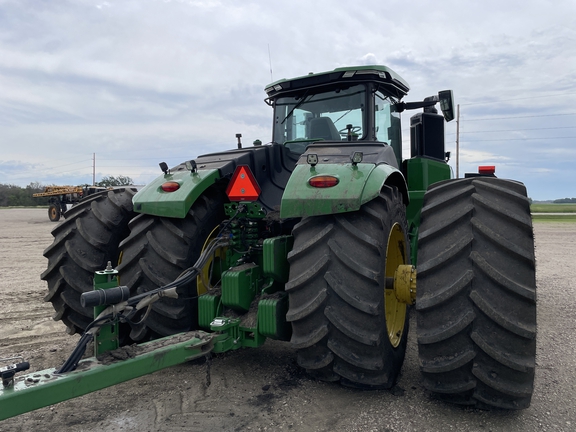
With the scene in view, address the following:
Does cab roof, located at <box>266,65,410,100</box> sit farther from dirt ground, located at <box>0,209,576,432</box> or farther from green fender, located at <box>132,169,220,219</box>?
dirt ground, located at <box>0,209,576,432</box>

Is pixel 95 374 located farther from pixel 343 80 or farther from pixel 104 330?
pixel 343 80

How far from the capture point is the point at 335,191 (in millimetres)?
2777

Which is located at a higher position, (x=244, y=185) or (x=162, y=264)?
(x=244, y=185)

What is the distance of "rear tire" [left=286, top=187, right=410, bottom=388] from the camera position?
2.67 metres

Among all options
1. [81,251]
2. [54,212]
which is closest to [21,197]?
[54,212]

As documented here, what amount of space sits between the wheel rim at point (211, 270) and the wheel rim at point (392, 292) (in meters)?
1.34

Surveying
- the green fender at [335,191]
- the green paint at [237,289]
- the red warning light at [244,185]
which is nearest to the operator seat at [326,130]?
the red warning light at [244,185]

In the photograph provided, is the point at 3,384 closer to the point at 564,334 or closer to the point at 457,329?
the point at 457,329

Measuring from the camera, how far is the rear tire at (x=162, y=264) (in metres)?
3.23

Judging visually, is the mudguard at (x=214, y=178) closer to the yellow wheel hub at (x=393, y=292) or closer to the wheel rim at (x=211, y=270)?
the wheel rim at (x=211, y=270)

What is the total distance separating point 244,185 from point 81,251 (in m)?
1.51

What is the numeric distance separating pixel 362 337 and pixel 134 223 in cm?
191

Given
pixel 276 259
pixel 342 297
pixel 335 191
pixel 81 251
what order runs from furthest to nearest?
1. pixel 81 251
2. pixel 276 259
3. pixel 335 191
4. pixel 342 297

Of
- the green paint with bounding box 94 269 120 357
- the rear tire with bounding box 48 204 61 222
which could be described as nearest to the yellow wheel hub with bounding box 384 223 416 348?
the green paint with bounding box 94 269 120 357
